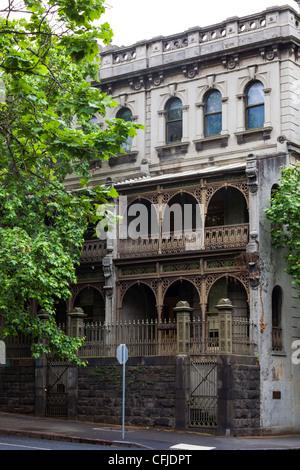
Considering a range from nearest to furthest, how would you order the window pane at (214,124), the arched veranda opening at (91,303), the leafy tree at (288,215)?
the leafy tree at (288,215), the window pane at (214,124), the arched veranda opening at (91,303)

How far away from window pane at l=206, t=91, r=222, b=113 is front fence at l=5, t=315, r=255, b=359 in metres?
8.45

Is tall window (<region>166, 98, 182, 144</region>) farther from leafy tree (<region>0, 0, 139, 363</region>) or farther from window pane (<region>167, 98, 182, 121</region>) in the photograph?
leafy tree (<region>0, 0, 139, 363</region>)

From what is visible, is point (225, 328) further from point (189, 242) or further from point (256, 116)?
point (256, 116)

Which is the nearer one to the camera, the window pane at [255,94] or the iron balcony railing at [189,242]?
the iron balcony railing at [189,242]

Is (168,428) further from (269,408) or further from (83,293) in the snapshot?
(83,293)

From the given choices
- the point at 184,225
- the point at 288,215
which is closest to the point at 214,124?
the point at 184,225

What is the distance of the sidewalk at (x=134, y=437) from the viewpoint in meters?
20.0

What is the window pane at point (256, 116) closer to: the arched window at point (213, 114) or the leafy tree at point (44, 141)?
the arched window at point (213, 114)

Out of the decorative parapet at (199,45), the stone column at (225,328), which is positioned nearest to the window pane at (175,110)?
the decorative parapet at (199,45)

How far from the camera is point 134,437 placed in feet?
70.2

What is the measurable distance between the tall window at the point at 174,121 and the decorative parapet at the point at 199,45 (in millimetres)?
1059

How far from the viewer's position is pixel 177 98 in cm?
3216
